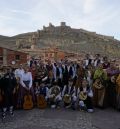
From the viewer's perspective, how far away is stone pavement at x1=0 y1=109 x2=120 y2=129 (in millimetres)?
10430

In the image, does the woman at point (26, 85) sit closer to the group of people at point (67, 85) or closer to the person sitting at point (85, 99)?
the group of people at point (67, 85)

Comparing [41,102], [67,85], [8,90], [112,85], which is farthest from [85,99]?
[8,90]

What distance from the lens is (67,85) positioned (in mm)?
13656

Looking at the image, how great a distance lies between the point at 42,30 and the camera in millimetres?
106000

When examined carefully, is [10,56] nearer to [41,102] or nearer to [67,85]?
[67,85]

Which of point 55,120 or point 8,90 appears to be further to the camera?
point 8,90

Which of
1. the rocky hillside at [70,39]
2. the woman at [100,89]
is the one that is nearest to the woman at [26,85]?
the woman at [100,89]

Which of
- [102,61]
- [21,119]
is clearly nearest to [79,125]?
[21,119]

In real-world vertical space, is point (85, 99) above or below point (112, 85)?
below

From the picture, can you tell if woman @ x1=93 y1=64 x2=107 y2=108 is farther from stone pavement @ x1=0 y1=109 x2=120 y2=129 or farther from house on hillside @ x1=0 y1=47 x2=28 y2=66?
house on hillside @ x1=0 y1=47 x2=28 y2=66

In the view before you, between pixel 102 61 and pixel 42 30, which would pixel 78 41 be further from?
pixel 102 61

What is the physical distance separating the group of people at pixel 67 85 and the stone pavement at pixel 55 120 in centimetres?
52

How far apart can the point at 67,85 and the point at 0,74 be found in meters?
3.20

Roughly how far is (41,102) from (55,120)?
6.23 ft
